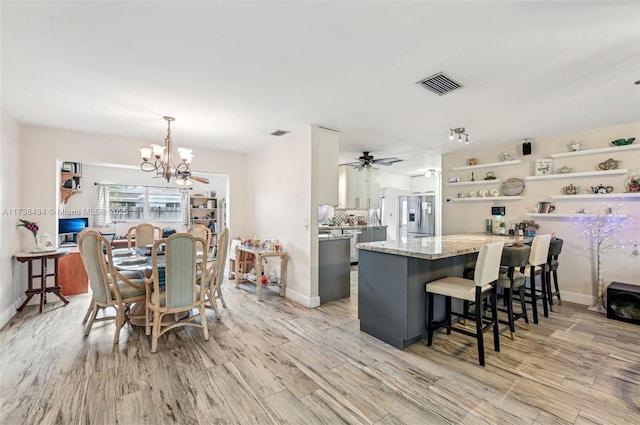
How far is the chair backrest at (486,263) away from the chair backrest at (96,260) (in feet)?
11.0

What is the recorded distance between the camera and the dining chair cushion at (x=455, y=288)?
8.14 ft

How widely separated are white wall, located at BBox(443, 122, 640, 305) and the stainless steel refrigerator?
2.63 metres

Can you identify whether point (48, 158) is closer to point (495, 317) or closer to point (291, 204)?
point (291, 204)

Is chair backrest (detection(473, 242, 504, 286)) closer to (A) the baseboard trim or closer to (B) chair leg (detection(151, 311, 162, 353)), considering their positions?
(A) the baseboard trim

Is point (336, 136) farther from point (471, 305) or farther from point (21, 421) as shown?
point (21, 421)

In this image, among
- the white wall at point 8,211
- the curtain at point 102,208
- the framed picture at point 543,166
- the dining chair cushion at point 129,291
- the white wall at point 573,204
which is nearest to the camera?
the dining chair cushion at point 129,291

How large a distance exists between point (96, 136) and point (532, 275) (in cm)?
621

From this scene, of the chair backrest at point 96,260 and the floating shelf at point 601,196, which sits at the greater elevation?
the floating shelf at point 601,196

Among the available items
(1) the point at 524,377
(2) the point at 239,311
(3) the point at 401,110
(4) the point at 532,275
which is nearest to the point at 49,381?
(2) the point at 239,311

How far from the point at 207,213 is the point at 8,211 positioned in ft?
17.8

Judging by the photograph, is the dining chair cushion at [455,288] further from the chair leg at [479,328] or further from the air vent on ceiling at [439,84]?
the air vent on ceiling at [439,84]

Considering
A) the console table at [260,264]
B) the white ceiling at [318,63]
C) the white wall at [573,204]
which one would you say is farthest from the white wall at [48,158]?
the white wall at [573,204]

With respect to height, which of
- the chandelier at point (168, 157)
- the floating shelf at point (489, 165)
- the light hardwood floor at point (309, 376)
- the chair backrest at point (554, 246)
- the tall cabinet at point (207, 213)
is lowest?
the light hardwood floor at point (309, 376)

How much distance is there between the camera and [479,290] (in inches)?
95.0
